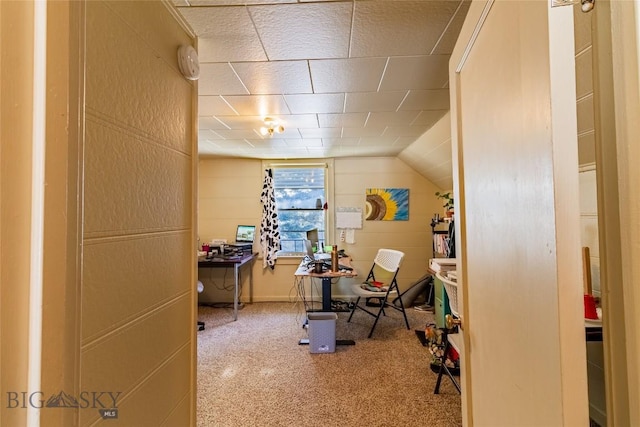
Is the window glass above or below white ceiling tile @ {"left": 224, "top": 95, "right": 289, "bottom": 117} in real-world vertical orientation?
below

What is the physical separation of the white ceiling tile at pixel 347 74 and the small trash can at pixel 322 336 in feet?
6.75

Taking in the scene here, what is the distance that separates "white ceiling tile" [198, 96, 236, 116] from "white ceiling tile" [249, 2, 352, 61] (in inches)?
30.2

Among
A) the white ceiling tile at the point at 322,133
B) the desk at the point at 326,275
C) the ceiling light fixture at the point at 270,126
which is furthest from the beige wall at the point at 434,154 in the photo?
the desk at the point at 326,275

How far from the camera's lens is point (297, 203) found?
4402mm

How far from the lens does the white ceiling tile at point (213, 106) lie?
2.11 metres

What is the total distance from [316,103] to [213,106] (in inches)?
33.0

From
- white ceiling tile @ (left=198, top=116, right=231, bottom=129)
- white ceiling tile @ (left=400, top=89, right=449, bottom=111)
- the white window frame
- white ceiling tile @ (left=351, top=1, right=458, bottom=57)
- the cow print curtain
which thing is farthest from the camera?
the white window frame

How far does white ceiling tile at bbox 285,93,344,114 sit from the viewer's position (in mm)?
2074

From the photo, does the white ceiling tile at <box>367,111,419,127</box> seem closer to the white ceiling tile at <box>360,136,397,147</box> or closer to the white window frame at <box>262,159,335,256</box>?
the white ceiling tile at <box>360,136,397,147</box>

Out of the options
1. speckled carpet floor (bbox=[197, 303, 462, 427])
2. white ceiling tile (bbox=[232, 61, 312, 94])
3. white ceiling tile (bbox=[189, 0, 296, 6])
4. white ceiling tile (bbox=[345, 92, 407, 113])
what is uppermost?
white ceiling tile (bbox=[345, 92, 407, 113])

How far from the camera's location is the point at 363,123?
2.72 meters

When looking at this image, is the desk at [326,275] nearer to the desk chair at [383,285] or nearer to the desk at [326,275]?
→ the desk at [326,275]

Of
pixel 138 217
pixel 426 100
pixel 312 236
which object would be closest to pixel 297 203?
pixel 312 236

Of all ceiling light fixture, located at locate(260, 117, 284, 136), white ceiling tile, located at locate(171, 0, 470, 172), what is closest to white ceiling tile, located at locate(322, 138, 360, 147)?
white ceiling tile, located at locate(171, 0, 470, 172)
